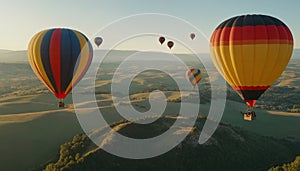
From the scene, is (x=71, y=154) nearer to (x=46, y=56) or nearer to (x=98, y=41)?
(x=98, y=41)

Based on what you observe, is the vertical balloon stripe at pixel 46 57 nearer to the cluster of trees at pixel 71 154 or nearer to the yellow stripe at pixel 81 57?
the yellow stripe at pixel 81 57

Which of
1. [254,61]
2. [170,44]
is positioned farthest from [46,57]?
[170,44]

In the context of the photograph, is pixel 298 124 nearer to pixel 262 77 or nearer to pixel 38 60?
pixel 262 77

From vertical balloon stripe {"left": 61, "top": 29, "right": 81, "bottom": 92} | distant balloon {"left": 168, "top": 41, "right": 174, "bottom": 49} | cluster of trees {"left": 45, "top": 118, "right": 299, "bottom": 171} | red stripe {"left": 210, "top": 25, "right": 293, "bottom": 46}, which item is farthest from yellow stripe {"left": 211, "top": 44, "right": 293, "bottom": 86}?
distant balloon {"left": 168, "top": 41, "right": 174, "bottom": 49}

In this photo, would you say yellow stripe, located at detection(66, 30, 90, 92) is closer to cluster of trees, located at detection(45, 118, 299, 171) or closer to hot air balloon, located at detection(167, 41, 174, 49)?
cluster of trees, located at detection(45, 118, 299, 171)

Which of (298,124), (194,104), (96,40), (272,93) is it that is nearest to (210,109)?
(194,104)

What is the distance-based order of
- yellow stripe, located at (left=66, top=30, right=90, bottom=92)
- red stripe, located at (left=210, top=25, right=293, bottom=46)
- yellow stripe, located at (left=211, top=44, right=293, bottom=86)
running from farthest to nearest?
1. yellow stripe, located at (left=66, top=30, right=90, bottom=92)
2. yellow stripe, located at (left=211, top=44, right=293, bottom=86)
3. red stripe, located at (left=210, top=25, right=293, bottom=46)

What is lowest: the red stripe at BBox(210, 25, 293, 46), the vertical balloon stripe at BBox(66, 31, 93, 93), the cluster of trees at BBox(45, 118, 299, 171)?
the cluster of trees at BBox(45, 118, 299, 171)
